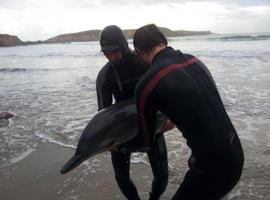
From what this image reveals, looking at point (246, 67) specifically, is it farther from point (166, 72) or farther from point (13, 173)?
point (166, 72)

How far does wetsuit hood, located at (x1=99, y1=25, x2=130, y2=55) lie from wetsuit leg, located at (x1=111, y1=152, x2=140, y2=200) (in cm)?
110

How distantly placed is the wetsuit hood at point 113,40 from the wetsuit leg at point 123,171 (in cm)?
110

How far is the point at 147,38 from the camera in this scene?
115 inches

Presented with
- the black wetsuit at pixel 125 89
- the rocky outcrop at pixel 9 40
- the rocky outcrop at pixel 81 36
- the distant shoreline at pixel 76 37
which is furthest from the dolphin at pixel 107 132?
the rocky outcrop at pixel 81 36

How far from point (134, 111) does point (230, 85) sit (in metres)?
10.4

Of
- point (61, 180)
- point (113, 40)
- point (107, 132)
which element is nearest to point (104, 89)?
point (113, 40)

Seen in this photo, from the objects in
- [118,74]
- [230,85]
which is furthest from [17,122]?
[230,85]

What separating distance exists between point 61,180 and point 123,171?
1.88 m

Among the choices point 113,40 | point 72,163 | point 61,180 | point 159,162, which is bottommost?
point 61,180

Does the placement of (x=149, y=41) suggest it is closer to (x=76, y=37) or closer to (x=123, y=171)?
(x=123, y=171)

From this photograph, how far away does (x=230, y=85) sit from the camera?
13539mm

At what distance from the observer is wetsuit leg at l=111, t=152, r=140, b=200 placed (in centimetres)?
429

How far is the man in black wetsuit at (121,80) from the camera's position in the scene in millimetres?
3867

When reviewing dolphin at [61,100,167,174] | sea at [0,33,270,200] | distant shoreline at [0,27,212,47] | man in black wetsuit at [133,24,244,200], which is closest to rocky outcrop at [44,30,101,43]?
distant shoreline at [0,27,212,47]
